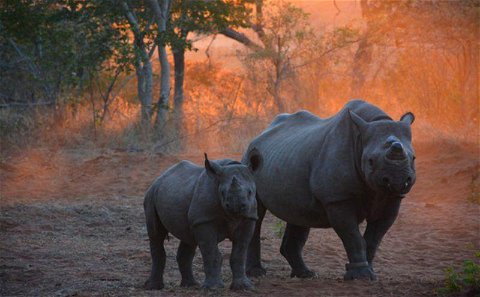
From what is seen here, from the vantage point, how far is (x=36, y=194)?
14.0 meters

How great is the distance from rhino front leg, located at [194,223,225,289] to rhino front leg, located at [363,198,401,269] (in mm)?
1462

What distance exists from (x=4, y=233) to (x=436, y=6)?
13.2 m

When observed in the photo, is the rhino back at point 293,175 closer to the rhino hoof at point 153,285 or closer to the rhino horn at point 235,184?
the rhino horn at point 235,184

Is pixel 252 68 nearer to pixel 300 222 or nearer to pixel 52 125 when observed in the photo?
pixel 52 125

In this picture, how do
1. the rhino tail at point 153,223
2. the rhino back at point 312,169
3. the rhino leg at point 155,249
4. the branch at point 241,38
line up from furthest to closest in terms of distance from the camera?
the branch at point 241,38
the rhino tail at point 153,223
the rhino leg at point 155,249
the rhino back at point 312,169

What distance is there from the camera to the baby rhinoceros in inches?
263

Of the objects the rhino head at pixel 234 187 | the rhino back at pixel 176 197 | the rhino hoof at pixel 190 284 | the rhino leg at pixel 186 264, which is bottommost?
the rhino hoof at pixel 190 284

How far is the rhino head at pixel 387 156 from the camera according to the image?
6695 millimetres

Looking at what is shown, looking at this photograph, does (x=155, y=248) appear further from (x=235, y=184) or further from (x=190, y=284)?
(x=235, y=184)

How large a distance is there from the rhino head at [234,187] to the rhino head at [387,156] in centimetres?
96

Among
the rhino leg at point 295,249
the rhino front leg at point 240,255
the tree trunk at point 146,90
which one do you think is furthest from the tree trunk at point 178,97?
the rhino front leg at point 240,255

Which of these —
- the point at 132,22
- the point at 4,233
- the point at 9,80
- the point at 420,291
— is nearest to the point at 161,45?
the point at 132,22

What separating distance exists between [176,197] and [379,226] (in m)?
1.76

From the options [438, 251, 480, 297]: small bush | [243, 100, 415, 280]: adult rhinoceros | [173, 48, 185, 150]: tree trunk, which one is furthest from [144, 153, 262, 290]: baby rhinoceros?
[173, 48, 185, 150]: tree trunk
